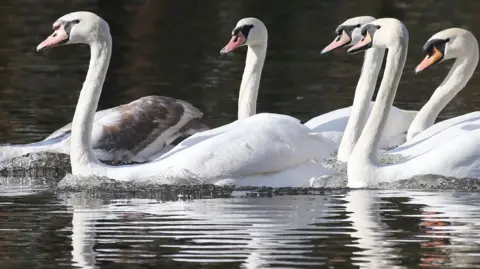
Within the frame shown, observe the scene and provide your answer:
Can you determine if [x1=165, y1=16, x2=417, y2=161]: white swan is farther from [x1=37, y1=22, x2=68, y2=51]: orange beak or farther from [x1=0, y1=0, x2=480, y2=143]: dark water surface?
[x1=37, y1=22, x2=68, y2=51]: orange beak

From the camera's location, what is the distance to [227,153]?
1349 cm

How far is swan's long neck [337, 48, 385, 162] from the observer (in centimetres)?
1557

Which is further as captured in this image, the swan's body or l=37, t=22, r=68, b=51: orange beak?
the swan's body

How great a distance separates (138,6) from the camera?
120 ft

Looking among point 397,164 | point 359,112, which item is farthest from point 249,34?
point 397,164

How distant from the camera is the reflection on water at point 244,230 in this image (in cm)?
1008

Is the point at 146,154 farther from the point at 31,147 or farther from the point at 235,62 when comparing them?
the point at 235,62

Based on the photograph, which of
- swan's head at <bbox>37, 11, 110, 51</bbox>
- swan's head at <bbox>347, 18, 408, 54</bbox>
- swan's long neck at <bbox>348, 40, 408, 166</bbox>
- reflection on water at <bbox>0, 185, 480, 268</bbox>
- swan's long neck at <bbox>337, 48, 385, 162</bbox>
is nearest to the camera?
reflection on water at <bbox>0, 185, 480, 268</bbox>

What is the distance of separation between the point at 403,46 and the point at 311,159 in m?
1.36

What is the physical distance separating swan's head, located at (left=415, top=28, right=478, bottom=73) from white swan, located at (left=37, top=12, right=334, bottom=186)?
2126mm

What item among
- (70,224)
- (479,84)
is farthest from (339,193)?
(479,84)

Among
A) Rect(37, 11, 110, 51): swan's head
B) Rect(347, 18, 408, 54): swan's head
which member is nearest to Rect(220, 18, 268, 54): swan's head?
Rect(347, 18, 408, 54): swan's head

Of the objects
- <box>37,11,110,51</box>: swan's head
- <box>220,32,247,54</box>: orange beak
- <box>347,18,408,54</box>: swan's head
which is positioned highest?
<box>220,32,247,54</box>: orange beak

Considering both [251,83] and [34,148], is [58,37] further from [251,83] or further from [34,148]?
[251,83]
